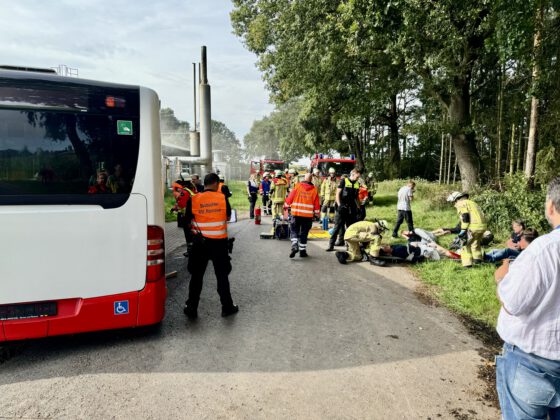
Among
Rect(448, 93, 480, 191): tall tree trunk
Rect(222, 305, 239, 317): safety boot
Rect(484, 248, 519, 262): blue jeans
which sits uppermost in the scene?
Rect(448, 93, 480, 191): tall tree trunk

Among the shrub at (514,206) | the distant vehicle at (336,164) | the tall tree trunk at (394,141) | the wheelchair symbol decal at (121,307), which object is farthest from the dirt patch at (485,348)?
the tall tree trunk at (394,141)

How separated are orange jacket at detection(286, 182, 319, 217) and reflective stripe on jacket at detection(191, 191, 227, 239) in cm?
364

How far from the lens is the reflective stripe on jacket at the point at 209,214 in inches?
183

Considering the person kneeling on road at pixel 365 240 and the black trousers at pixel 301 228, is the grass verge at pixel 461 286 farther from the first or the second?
the black trousers at pixel 301 228

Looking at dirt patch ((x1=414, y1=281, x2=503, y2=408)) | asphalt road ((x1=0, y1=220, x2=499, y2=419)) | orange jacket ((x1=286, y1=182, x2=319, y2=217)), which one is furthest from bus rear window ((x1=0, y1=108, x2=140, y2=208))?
orange jacket ((x1=286, y1=182, x2=319, y2=217))

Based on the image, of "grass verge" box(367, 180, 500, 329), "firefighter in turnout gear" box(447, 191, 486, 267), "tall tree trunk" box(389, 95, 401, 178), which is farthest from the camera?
"tall tree trunk" box(389, 95, 401, 178)

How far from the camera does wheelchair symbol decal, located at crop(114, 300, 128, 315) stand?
3.71 m

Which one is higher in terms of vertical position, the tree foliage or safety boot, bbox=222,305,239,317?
the tree foliage

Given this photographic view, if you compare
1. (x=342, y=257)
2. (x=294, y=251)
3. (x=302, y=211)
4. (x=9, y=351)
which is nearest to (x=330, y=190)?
(x=302, y=211)

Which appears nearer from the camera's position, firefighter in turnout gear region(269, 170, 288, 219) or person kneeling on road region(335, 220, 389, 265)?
person kneeling on road region(335, 220, 389, 265)

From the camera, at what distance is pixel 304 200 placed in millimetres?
8141

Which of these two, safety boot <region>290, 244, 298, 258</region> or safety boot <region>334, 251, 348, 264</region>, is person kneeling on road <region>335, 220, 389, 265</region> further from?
safety boot <region>290, 244, 298, 258</region>

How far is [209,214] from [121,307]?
57.5 inches

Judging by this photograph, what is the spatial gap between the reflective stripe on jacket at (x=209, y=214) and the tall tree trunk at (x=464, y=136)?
1243 cm
